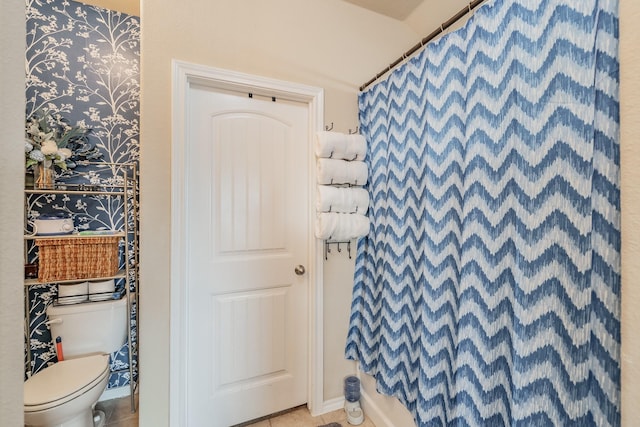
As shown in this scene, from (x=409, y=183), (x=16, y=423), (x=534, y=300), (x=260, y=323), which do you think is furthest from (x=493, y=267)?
(x=260, y=323)

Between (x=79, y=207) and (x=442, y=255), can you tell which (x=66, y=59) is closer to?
(x=79, y=207)

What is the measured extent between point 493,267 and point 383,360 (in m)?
0.90


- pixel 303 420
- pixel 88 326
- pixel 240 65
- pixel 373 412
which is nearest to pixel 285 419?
pixel 303 420

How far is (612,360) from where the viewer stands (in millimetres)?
645

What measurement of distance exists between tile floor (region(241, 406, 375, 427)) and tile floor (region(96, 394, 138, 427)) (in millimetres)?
764

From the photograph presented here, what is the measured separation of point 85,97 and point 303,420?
2629 millimetres

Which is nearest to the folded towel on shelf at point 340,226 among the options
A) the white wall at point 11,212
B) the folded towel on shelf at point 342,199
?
the folded towel on shelf at point 342,199

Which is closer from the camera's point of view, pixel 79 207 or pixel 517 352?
pixel 517 352

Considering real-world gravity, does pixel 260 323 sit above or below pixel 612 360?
below

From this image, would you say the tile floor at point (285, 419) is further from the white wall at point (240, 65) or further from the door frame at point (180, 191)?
the door frame at point (180, 191)

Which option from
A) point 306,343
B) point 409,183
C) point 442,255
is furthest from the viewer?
point 306,343

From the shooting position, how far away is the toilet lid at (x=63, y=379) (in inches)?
47.4

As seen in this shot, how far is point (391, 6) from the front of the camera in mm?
1762

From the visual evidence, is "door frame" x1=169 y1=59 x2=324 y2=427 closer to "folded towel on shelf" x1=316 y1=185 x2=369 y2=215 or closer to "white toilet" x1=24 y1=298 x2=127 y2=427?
"white toilet" x1=24 y1=298 x2=127 y2=427
